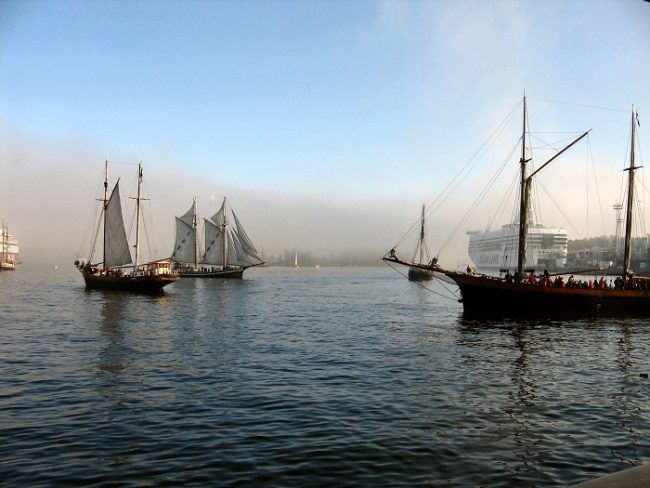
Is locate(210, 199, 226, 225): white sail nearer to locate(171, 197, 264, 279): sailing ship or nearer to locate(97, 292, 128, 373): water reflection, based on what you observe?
locate(171, 197, 264, 279): sailing ship

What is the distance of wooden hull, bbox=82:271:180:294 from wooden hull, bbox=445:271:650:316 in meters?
39.8

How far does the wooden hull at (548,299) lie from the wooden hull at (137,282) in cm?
3977

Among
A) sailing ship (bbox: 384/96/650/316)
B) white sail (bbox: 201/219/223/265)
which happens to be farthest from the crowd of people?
white sail (bbox: 201/219/223/265)

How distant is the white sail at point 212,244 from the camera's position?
111250 mm

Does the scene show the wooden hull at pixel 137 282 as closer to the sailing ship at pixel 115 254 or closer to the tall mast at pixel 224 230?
the sailing ship at pixel 115 254

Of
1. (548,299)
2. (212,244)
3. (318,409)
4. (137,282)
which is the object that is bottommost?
(137,282)

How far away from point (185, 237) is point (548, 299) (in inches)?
3334

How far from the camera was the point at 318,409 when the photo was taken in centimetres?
1372

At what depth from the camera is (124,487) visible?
8797 millimetres

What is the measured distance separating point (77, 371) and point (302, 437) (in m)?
11.3

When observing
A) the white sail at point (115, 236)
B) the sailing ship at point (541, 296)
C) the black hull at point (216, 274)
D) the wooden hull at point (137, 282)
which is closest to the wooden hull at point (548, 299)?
the sailing ship at point (541, 296)

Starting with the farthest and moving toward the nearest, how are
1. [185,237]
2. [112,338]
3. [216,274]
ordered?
[216,274]
[185,237]
[112,338]

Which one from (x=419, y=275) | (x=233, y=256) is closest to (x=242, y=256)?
(x=233, y=256)

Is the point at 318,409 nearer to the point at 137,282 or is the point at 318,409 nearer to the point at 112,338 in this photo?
the point at 112,338
